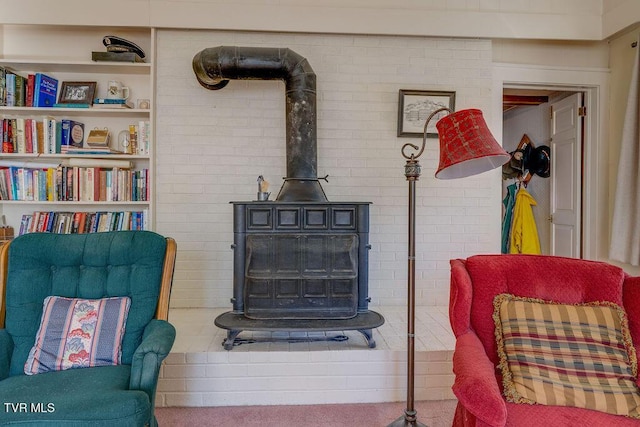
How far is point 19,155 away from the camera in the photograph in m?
2.80

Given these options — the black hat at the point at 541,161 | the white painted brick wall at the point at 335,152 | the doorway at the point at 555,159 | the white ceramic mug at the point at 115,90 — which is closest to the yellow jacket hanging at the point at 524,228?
the doorway at the point at 555,159

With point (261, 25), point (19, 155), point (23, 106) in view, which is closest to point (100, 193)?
point (19, 155)

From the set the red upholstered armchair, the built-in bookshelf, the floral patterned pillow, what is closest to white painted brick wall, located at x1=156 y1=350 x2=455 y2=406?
the floral patterned pillow

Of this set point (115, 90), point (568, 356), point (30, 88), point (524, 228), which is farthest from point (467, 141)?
A: point (30, 88)

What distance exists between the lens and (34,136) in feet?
9.31

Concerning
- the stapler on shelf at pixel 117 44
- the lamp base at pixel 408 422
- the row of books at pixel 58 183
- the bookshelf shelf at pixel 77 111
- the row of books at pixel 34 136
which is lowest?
the lamp base at pixel 408 422

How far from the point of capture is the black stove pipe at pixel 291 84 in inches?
101

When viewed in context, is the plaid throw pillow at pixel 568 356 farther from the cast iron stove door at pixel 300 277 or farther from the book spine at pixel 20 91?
the book spine at pixel 20 91

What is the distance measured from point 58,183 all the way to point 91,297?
148 cm

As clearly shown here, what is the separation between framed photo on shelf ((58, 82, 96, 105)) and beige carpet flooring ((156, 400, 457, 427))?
2294mm

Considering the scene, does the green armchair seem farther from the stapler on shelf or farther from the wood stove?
the stapler on shelf

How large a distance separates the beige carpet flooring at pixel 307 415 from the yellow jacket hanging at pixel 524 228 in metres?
2.36

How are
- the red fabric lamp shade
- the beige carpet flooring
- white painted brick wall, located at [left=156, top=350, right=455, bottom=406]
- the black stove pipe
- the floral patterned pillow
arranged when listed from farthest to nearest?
the black stove pipe → white painted brick wall, located at [left=156, top=350, right=455, bottom=406] → the beige carpet flooring → the floral patterned pillow → the red fabric lamp shade

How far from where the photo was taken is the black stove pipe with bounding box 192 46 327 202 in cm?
255
